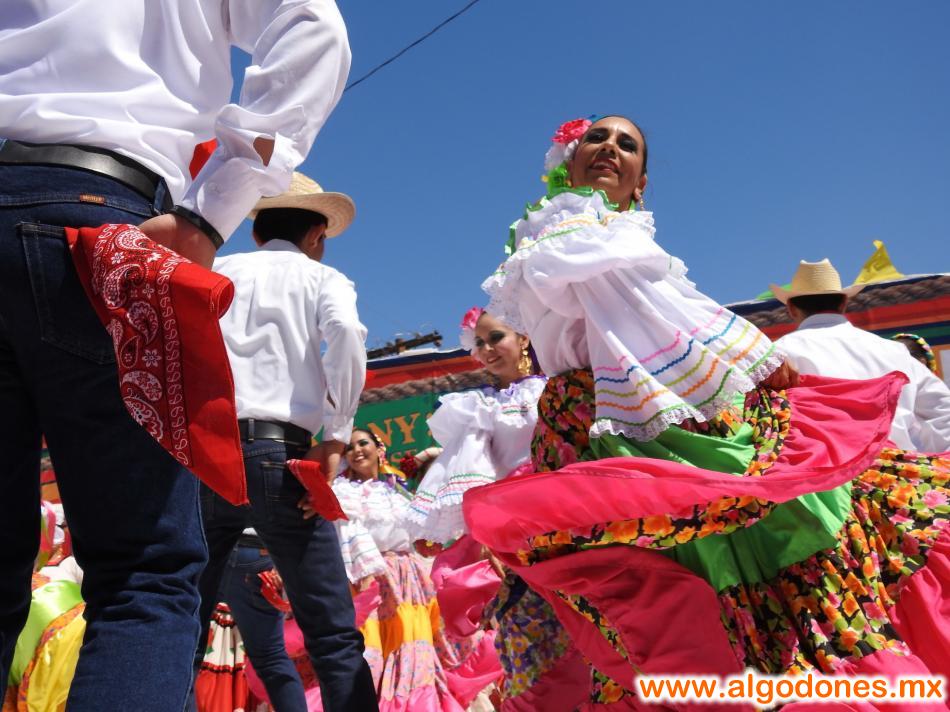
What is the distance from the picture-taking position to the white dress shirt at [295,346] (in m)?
2.65

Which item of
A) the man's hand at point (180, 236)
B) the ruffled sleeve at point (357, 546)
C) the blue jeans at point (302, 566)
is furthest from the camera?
the ruffled sleeve at point (357, 546)

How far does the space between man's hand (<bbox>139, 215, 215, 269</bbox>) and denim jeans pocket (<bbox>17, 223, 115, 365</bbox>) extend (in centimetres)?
13

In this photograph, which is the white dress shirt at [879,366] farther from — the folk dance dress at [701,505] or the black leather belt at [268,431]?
the black leather belt at [268,431]

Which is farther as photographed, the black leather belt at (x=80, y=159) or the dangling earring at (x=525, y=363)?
the dangling earring at (x=525, y=363)

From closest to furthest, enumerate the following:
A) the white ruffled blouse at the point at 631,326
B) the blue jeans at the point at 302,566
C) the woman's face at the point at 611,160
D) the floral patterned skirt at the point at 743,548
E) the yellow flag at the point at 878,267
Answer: the floral patterned skirt at the point at 743,548
the white ruffled blouse at the point at 631,326
the blue jeans at the point at 302,566
the woman's face at the point at 611,160
the yellow flag at the point at 878,267

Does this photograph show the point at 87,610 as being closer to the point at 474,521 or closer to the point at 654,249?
the point at 474,521

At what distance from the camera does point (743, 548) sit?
2006 mm

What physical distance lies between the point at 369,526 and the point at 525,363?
1664 millimetres

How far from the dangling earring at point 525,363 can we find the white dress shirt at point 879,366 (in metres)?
1.19

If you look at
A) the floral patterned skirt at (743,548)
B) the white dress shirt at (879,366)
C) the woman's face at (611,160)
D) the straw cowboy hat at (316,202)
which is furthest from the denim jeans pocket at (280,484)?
the white dress shirt at (879,366)

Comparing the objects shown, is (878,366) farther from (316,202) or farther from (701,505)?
(316,202)

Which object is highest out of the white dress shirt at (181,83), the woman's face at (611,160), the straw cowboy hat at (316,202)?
the straw cowboy hat at (316,202)

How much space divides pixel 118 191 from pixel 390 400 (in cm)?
743

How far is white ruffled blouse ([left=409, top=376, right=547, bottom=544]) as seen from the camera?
339 centimetres
